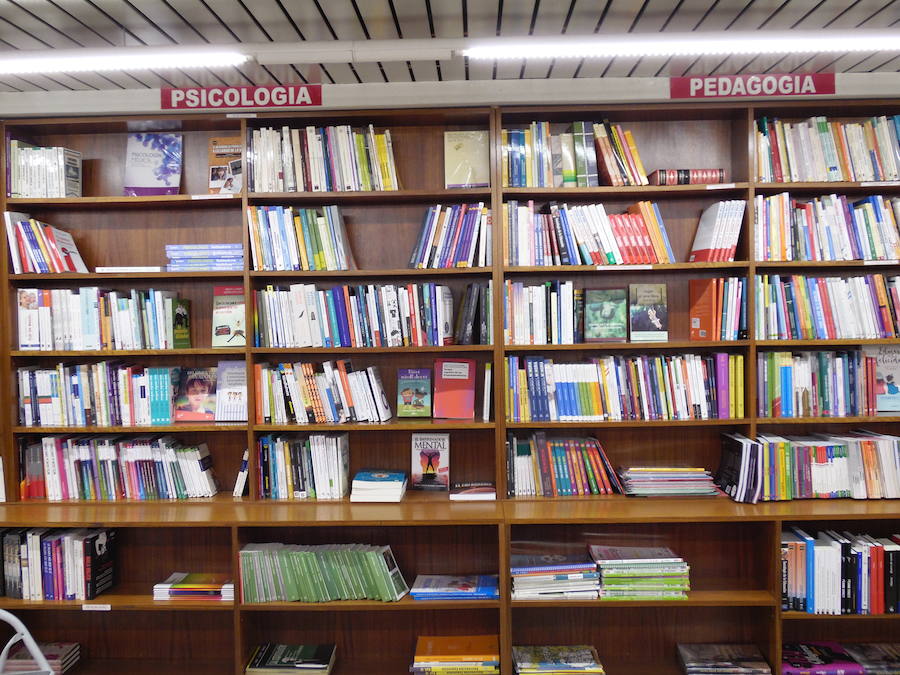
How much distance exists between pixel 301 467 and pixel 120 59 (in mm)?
1774

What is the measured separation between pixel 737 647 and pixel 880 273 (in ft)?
5.94

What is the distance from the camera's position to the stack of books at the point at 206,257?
300 centimetres

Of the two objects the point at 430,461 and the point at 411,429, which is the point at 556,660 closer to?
the point at 430,461

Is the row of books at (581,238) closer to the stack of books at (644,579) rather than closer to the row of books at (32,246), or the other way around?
the stack of books at (644,579)

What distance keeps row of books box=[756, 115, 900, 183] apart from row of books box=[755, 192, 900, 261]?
0.11m

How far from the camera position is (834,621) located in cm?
303

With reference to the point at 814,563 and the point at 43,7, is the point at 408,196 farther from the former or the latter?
the point at 814,563

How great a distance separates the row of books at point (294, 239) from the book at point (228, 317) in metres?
0.21

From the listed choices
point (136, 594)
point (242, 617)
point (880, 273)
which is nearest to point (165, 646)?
point (136, 594)

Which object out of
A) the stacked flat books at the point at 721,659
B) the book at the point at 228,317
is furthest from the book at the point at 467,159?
the stacked flat books at the point at 721,659

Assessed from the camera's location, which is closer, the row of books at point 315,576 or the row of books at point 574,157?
the row of books at point 315,576

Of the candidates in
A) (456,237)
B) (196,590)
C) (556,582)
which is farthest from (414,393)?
(196,590)

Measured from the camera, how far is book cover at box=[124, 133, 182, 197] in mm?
3115

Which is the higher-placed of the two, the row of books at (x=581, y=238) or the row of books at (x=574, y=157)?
the row of books at (x=574, y=157)
